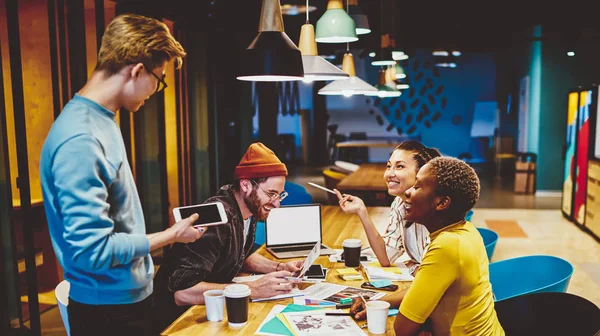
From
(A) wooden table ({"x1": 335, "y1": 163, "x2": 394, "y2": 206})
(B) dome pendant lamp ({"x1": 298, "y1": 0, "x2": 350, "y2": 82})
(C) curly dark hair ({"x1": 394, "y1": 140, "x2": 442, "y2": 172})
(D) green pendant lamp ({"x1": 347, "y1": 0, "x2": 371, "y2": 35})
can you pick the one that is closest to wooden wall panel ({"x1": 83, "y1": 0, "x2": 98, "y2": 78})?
(D) green pendant lamp ({"x1": 347, "y1": 0, "x2": 371, "y2": 35})

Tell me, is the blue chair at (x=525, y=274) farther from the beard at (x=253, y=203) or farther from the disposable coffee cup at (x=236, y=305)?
the disposable coffee cup at (x=236, y=305)

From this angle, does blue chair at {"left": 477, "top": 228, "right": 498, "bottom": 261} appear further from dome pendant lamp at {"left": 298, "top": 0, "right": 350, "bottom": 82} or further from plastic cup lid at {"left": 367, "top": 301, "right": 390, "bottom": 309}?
plastic cup lid at {"left": 367, "top": 301, "right": 390, "bottom": 309}

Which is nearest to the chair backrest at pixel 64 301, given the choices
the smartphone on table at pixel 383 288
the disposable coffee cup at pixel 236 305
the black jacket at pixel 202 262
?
the black jacket at pixel 202 262

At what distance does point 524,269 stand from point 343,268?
43.7 inches

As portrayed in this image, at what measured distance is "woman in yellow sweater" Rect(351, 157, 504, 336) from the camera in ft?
5.58

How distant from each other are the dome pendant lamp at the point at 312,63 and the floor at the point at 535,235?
113 inches

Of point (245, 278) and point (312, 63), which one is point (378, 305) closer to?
point (245, 278)

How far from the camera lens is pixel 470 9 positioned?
8109 millimetres

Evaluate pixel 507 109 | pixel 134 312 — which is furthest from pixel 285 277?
pixel 507 109

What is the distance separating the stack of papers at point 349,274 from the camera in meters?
2.65

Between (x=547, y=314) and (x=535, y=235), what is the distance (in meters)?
Answer: 5.79

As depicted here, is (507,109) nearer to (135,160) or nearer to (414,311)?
(135,160)

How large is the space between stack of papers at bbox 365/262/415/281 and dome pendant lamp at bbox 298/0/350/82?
1.09 metres

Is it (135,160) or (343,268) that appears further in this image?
(135,160)
